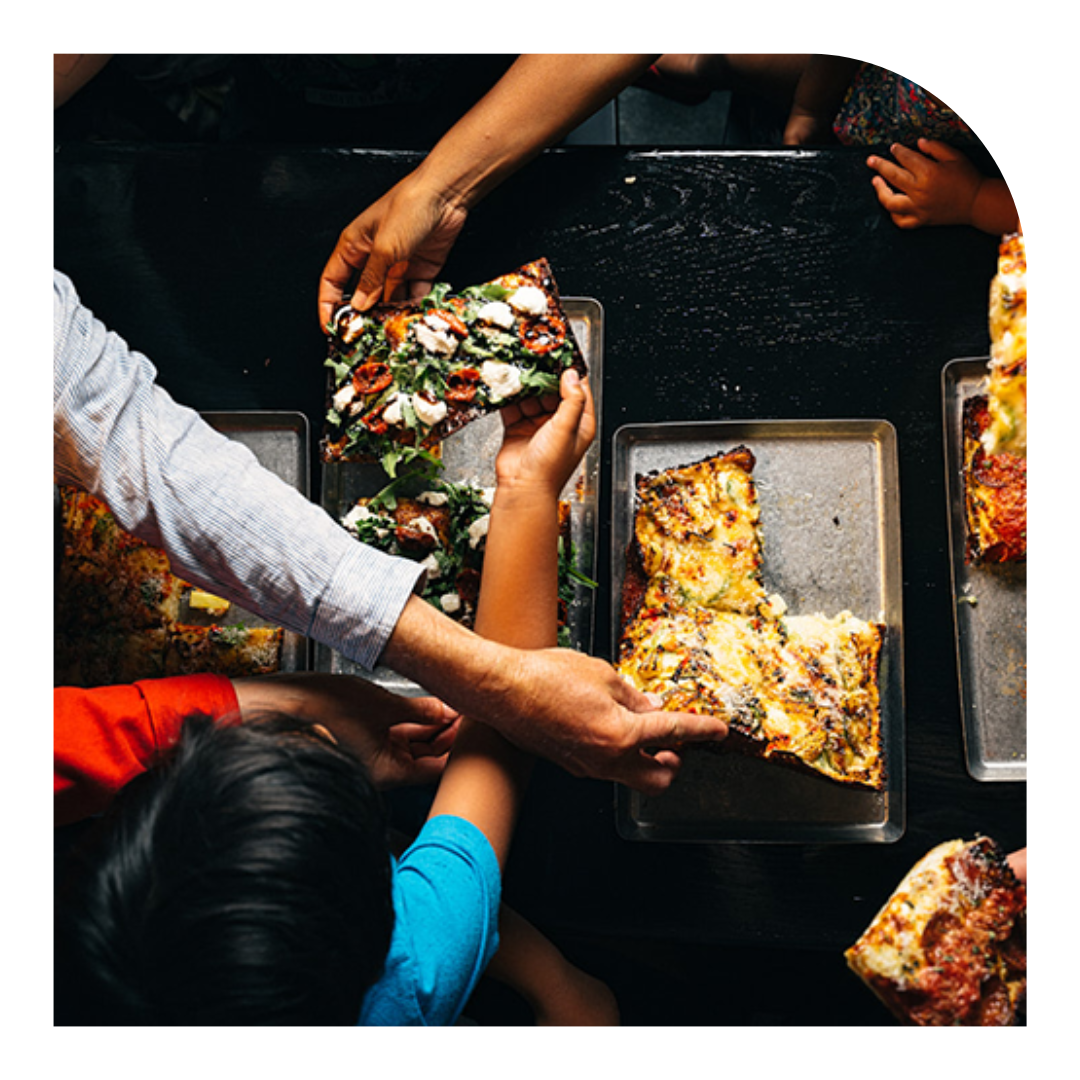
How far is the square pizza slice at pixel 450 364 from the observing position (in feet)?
5.24

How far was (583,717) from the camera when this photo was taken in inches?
59.5

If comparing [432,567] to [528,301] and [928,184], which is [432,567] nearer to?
[528,301]

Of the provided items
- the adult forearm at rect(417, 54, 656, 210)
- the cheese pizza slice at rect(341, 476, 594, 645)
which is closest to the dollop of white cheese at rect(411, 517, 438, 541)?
the cheese pizza slice at rect(341, 476, 594, 645)

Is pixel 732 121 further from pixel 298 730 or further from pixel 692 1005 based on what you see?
pixel 692 1005

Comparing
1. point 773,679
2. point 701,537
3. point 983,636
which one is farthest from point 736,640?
point 983,636

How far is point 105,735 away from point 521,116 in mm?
1367

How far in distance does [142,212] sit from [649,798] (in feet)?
5.22

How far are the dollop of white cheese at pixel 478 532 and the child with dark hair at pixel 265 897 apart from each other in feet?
1.66

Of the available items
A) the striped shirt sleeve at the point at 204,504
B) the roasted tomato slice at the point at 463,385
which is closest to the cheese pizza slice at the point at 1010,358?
the roasted tomato slice at the point at 463,385

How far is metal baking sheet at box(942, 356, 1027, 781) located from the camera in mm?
1665

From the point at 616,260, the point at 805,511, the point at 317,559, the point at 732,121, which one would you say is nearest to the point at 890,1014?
the point at 805,511

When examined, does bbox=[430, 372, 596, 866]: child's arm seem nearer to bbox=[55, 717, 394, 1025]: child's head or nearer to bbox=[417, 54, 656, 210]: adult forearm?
bbox=[55, 717, 394, 1025]: child's head

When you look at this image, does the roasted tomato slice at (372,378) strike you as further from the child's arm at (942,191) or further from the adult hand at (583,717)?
the child's arm at (942,191)

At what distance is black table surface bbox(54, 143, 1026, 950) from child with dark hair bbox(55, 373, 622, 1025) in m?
0.29
